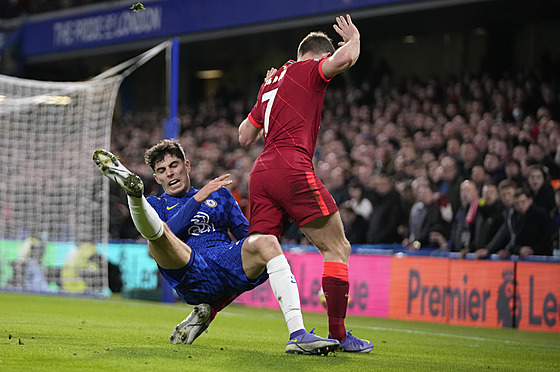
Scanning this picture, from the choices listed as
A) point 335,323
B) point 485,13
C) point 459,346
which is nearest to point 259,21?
point 485,13

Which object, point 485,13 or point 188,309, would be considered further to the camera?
point 485,13

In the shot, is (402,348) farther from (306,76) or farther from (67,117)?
(67,117)

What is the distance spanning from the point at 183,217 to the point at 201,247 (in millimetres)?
320

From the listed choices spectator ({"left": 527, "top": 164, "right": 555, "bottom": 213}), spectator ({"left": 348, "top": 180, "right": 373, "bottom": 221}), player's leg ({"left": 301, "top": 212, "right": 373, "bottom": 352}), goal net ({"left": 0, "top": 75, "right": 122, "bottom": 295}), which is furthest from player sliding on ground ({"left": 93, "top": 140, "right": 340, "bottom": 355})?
goal net ({"left": 0, "top": 75, "right": 122, "bottom": 295})

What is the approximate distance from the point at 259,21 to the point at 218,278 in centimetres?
1375

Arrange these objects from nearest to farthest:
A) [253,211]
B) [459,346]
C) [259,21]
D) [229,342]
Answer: [253,211] < [229,342] < [459,346] < [259,21]

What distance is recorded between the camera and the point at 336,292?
579 cm

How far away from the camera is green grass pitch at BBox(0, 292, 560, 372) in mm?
4859

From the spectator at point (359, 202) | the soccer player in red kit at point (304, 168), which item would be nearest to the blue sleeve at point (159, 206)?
the soccer player in red kit at point (304, 168)

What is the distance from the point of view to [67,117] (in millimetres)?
15664

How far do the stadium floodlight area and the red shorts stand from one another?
871 cm

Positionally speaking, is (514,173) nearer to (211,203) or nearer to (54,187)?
(211,203)

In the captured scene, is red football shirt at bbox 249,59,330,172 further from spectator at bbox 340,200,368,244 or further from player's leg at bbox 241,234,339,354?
spectator at bbox 340,200,368,244

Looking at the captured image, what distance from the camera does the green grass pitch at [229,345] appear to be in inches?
191
